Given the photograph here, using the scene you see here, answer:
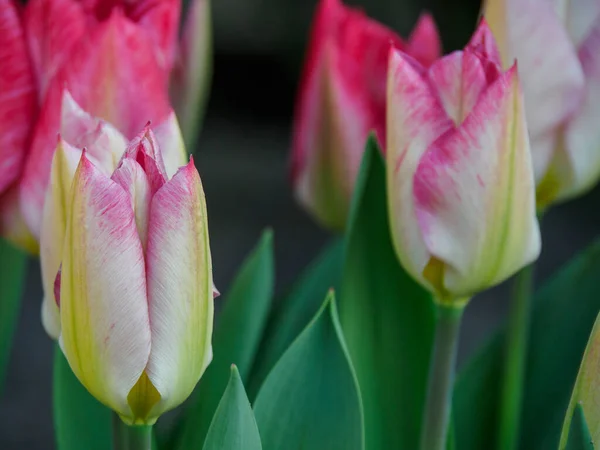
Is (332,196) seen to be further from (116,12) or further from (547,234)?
(547,234)

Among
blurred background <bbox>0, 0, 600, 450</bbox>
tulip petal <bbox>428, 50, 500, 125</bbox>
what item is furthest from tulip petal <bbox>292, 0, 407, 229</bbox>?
blurred background <bbox>0, 0, 600, 450</bbox>

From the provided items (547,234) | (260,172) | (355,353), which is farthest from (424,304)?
(260,172)

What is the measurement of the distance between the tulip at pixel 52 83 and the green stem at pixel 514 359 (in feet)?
0.60

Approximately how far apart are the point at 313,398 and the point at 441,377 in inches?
1.9

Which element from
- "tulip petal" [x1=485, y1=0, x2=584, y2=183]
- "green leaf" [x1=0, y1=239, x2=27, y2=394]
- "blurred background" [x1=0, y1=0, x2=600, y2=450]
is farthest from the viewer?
"blurred background" [x1=0, y1=0, x2=600, y2=450]

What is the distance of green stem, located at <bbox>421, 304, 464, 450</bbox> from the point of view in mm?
344

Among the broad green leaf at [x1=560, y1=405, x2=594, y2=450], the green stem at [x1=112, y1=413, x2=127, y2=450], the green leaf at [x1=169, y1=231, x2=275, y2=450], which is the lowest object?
the green leaf at [x1=169, y1=231, x2=275, y2=450]

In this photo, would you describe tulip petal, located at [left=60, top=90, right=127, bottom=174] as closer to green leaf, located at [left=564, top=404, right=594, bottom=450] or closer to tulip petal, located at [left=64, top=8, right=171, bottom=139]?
tulip petal, located at [left=64, top=8, right=171, bottom=139]

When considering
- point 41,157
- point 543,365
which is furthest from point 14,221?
point 543,365

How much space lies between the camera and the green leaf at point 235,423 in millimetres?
310

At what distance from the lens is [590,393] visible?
11.8 inches

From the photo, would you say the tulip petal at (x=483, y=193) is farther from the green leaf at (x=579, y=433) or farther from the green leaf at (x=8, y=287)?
the green leaf at (x=8, y=287)

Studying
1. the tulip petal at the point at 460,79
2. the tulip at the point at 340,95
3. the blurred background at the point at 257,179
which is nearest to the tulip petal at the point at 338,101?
the tulip at the point at 340,95

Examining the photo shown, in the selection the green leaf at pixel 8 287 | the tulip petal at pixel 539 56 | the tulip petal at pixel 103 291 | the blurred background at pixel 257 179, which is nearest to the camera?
the tulip petal at pixel 103 291
